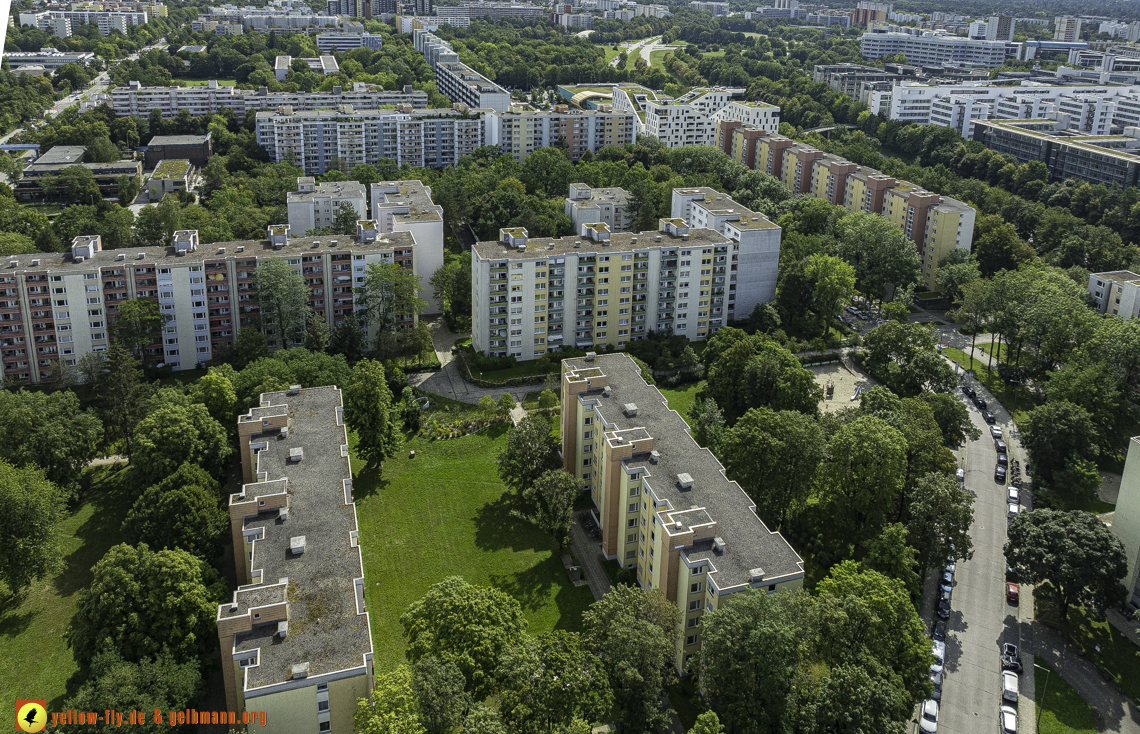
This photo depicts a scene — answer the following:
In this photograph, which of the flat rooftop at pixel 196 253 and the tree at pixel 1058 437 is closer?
the tree at pixel 1058 437

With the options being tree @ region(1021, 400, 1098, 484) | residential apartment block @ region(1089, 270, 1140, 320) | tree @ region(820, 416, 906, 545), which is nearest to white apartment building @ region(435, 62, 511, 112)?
residential apartment block @ region(1089, 270, 1140, 320)

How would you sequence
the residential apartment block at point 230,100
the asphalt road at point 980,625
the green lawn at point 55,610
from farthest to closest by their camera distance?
the residential apartment block at point 230,100 → the green lawn at point 55,610 → the asphalt road at point 980,625

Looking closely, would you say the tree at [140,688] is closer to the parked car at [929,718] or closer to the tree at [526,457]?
the tree at [526,457]

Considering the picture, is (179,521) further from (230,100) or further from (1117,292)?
(230,100)

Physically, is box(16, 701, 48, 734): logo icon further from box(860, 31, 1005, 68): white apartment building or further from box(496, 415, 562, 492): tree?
box(860, 31, 1005, 68): white apartment building

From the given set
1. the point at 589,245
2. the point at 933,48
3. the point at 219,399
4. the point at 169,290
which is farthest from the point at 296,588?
the point at 933,48

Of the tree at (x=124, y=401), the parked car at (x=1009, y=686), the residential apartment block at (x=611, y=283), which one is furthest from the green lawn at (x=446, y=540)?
the parked car at (x=1009, y=686)
